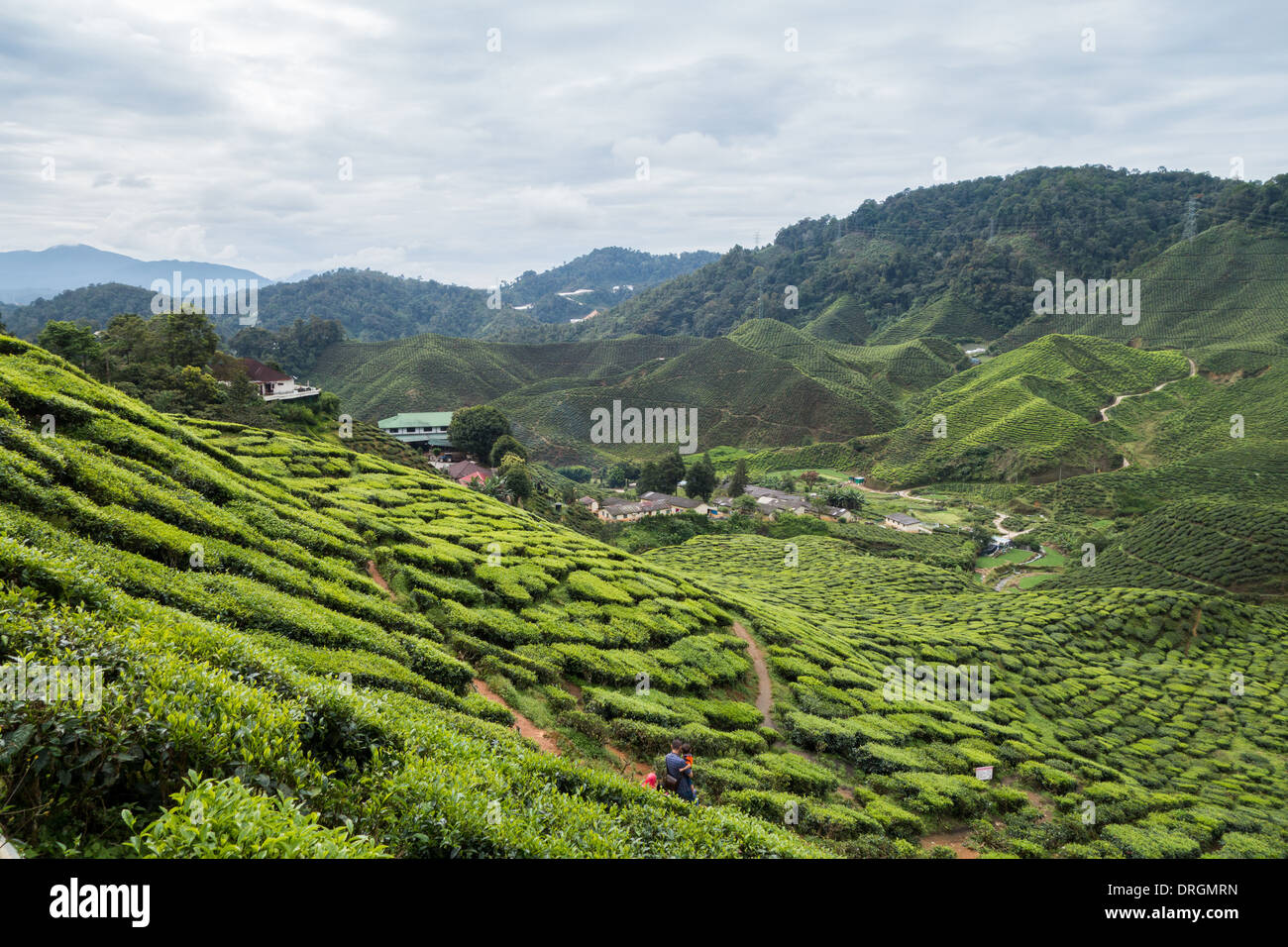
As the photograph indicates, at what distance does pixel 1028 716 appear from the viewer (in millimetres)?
25172

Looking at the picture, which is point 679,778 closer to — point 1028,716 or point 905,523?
point 1028,716

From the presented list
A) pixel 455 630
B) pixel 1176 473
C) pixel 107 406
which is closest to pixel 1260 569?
pixel 1176 473

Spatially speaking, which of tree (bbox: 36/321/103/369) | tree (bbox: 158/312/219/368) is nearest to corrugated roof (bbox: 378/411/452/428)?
tree (bbox: 158/312/219/368)

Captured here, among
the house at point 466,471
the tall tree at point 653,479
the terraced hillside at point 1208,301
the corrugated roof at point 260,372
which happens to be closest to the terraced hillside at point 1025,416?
the terraced hillside at point 1208,301

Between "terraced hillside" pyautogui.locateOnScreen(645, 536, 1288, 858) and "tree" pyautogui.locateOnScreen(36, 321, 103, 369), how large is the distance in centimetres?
3759

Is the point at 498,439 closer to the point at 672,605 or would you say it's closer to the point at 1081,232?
the point at 672,605

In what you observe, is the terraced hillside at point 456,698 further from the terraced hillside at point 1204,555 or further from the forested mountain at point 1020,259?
the forested mountain at point 1020,259

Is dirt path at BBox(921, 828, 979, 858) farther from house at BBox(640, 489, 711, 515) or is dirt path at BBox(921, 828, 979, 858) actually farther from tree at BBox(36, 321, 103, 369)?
house at BBox(640, 489, 711, 515)

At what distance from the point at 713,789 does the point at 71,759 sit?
10050 millimetres

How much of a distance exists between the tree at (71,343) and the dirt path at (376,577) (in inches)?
1164

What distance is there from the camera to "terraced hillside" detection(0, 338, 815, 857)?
15.4 feet

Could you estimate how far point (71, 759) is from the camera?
456cm

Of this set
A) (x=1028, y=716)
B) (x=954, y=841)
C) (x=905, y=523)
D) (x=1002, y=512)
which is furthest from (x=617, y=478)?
(x=954, y=841)

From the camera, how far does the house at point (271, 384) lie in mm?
47406
